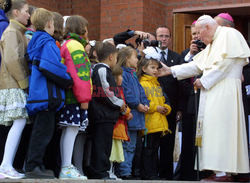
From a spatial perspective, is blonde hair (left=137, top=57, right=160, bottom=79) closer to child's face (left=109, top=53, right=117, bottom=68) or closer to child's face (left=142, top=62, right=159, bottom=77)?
child's face (left=142, top=62, right=159, bottom=77)

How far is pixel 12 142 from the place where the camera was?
5.39 meters

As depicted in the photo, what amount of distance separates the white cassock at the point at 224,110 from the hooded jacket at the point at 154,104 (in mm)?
763

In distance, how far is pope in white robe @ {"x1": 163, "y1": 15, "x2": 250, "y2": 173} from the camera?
20.0ft

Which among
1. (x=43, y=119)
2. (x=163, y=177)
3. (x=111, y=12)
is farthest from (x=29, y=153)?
(x=111, y=12)

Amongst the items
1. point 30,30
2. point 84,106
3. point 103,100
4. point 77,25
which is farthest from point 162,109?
point 30,30

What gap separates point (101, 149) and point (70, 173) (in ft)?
1.86

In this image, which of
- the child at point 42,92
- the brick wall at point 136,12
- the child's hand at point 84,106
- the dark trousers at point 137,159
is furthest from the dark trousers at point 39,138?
the brick wall at point 136,12

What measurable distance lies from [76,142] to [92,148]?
20 centimetres

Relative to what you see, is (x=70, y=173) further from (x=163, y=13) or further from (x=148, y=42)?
(x=163, y=13)

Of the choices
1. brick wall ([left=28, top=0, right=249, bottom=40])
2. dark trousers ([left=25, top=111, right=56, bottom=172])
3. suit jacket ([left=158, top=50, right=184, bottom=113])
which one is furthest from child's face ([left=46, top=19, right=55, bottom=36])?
brick wall ([left=28, top=0, right=249, bottom=40])

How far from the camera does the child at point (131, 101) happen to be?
6.62 meters

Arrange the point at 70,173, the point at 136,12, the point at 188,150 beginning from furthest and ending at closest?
the point at 136,12 → the point at 188,150 → the point at 70,173

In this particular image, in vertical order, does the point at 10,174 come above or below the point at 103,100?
below

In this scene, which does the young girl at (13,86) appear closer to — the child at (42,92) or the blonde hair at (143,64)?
the child at (42,92)
